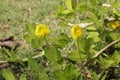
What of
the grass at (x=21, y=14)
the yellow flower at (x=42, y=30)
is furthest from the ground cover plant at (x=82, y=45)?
the grass at (x=21, y=14)

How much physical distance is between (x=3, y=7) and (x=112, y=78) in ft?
6.47

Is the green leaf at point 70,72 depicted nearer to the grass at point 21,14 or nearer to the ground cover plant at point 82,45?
the ground cover plant at point 82,45

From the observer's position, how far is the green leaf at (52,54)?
3.74ft

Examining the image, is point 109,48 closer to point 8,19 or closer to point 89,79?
point 89,79

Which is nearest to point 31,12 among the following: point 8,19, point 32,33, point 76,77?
point 8,19

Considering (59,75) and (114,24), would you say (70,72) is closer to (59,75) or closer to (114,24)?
(59,75)

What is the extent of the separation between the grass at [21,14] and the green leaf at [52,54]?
5.59ft

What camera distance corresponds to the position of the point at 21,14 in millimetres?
3334

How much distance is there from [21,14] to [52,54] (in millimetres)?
2216

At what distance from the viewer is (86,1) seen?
1631 millimetres

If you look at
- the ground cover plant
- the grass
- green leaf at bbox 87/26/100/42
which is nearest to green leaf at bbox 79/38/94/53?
Result: the ground cover plant

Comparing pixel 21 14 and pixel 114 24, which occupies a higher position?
pixel 114 24

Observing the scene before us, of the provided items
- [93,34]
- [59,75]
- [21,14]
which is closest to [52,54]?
[59,75]

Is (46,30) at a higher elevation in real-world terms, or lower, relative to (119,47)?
higher
